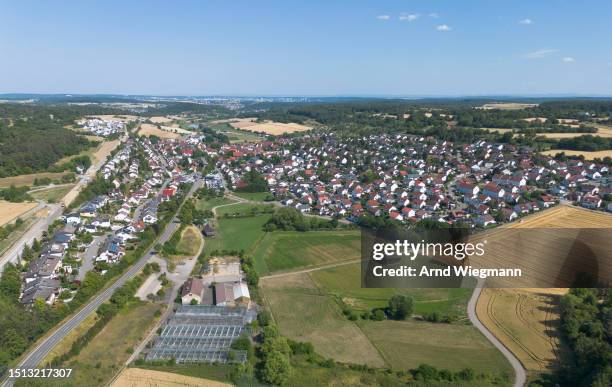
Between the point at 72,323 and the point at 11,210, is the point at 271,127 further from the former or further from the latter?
the point at 72,323

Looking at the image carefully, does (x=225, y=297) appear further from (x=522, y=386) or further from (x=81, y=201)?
(x=81, y=201)

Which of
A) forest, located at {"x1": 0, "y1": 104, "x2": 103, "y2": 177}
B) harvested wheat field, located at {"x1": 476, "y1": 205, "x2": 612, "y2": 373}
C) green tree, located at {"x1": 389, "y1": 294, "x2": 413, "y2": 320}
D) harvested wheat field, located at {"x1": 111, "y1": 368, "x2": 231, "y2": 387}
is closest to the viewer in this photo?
harvested wheat field, located at {"x1": 111, "y1": 368, "x2": 231, "y2": 387}

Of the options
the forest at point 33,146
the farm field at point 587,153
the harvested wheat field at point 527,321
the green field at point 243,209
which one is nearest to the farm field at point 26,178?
the forest at point 33,146

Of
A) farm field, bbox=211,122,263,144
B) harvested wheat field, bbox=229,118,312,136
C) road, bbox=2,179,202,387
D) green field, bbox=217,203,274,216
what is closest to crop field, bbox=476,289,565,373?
road, bbox=2,179,202,387

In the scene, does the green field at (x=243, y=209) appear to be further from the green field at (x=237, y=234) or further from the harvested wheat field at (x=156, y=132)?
the harvested wheat field at (x=156, y=132)

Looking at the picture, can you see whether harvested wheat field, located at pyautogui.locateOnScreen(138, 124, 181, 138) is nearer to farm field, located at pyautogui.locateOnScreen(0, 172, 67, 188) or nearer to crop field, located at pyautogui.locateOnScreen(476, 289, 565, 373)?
farm field, located at pyautogui.locateOnScreen(0, 172, 67, 188)
